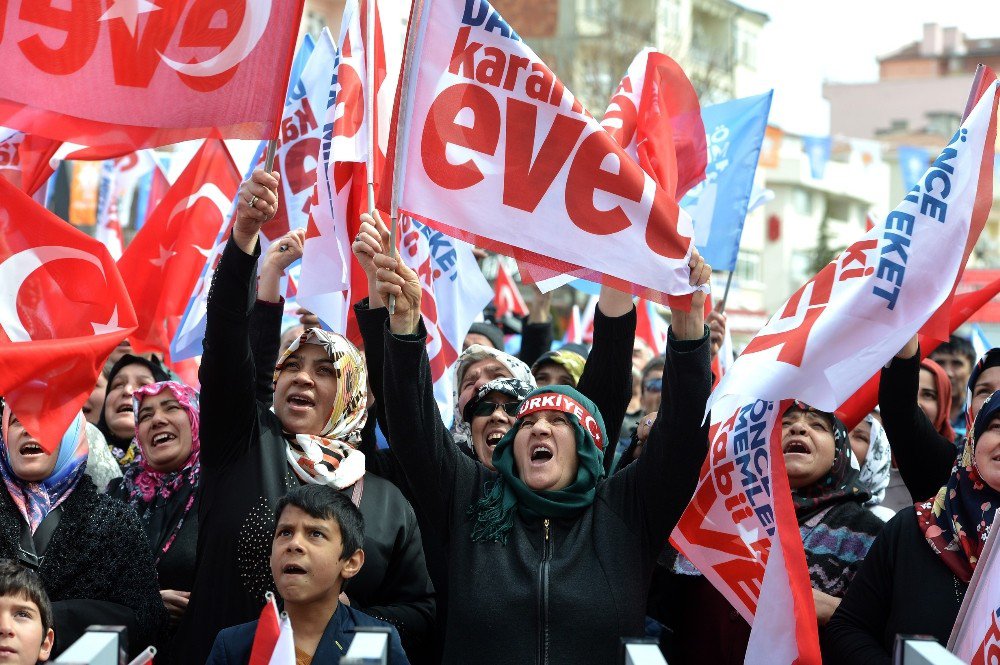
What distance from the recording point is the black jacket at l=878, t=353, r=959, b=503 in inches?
170

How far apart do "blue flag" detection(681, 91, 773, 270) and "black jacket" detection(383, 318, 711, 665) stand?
3.01 meters

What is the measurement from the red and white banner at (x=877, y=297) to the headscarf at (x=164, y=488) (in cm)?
177

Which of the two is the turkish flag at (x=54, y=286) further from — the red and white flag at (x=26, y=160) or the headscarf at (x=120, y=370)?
the headscarf at (x=120, y=370)

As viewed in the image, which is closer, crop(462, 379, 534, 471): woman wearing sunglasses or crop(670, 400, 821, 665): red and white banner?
crop(670, 400, 821, 665): red and white banner

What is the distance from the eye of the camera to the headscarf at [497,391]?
4660 millimetres

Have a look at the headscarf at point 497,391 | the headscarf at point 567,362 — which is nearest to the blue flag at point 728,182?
the headscarf at point 567,362

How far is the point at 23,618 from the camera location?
339 cm

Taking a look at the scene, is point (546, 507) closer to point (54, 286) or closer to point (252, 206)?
point (252, 206)

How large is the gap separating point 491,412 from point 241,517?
106 cm

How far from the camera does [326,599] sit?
12.0 feet

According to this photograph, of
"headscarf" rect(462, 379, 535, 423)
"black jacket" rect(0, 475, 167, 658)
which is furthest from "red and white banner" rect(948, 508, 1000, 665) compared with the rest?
"black jacket" rect(0, 475, 167, 658)

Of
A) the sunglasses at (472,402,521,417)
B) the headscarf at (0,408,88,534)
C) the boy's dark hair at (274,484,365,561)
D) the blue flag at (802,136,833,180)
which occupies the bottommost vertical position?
the headscarf at (0,408,88,534)

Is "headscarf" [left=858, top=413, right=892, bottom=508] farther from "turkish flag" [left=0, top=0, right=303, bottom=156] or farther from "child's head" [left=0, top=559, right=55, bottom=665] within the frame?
"child's head" [left=0, top=559, right=55, bottom=665]

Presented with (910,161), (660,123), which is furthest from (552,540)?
(910,161)
